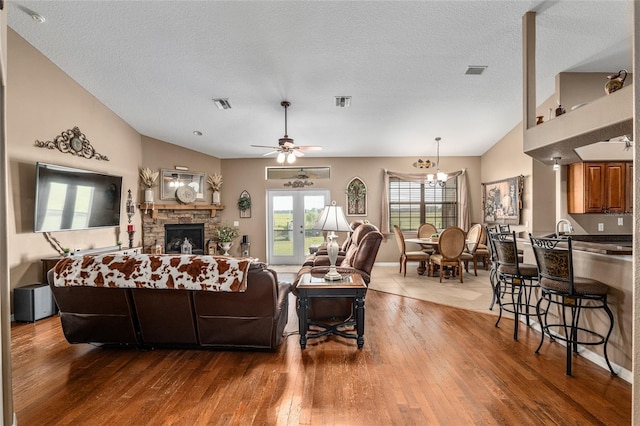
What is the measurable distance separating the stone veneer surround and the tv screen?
0.94 meters

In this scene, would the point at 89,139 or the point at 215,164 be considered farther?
the point at 215,164

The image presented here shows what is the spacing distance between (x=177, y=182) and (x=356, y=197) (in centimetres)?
414

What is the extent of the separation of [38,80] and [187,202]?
3526mm

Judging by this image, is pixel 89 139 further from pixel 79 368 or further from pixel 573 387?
pixel 573 387

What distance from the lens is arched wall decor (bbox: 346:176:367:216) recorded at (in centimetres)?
810

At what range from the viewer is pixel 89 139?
531 centimetres

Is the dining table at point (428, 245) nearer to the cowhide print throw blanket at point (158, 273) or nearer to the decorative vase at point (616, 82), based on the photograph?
the decorative vase at point (616, 82)

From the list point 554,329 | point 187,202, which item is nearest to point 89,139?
point 187,202

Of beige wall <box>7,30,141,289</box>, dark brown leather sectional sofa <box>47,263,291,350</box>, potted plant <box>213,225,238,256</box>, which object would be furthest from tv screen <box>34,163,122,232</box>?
potted plant <box>213,225,238,256</box>

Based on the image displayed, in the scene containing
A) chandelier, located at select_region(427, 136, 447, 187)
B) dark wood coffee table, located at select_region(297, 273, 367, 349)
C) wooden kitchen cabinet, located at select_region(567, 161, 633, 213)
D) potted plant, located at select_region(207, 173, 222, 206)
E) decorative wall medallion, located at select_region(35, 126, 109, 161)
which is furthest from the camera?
potted plant, located at select_region(207, 173, 222, 206)

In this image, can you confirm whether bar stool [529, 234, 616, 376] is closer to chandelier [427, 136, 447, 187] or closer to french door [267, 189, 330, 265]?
chandelier [427, 136, 447, 187]

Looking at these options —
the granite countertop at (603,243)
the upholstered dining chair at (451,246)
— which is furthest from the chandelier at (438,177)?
the granite countertop at (603,243)

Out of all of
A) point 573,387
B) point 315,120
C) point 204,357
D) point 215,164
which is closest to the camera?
point 573,387

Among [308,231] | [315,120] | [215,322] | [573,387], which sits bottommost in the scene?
[573,387]
